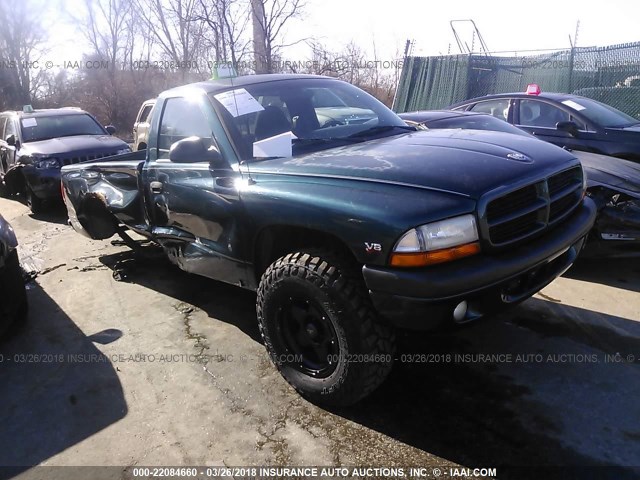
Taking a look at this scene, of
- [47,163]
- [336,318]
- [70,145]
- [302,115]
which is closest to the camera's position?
[336,318]

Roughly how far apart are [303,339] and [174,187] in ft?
4.89

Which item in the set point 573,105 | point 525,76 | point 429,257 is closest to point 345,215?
point 429,257

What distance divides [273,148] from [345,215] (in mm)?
940

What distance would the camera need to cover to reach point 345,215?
240 centimetres

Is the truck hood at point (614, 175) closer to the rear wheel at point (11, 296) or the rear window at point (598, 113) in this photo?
the rear window at point (598, 113)

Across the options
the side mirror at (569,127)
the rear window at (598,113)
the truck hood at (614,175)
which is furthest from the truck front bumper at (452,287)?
the rear window at (598,113)

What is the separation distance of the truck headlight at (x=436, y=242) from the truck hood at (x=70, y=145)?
726 centimetres

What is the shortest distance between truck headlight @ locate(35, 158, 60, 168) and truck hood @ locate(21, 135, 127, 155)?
121 mm

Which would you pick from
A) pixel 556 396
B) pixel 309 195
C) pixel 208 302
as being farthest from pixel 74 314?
pixel 556 396

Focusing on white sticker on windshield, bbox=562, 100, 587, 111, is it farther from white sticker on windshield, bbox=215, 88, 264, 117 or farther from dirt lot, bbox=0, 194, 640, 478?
white sticker on windshield, bbox=215, 88, 264, 117

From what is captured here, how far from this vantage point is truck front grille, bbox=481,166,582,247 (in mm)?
2381

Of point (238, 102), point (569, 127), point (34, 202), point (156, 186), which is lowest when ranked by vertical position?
point (34, 202)

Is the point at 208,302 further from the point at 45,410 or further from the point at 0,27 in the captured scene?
the point at 0,27

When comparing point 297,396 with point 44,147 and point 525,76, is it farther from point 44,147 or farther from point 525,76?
point 525,76
